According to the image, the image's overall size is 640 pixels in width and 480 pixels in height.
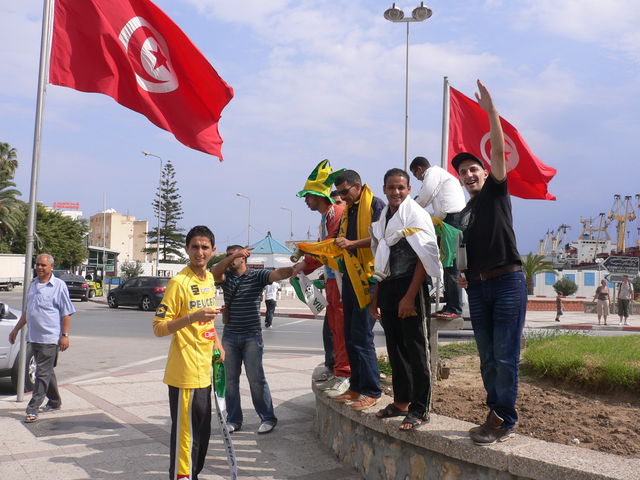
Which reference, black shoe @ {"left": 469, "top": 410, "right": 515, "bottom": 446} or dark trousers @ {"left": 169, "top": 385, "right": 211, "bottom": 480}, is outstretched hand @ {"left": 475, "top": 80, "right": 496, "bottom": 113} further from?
dark trousers @ {"left": 169, "top": 385, "right": 211, "bottom": 480}

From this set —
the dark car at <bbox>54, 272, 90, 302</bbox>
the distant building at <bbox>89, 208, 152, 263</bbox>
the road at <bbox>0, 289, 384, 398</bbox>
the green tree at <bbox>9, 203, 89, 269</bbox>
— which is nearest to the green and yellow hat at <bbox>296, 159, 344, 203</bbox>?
the road at <bbox>0, 289, 384, 398</bbox>

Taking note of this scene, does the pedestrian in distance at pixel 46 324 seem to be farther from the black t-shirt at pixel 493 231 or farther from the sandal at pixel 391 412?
the black t-shirt at pixel 493 231

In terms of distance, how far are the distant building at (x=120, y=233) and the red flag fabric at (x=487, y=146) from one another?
120 meters

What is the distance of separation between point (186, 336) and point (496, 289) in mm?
1980

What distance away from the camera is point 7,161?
5281 centimetres

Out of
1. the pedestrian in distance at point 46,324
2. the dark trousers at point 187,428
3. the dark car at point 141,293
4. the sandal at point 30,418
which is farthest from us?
the dark car at point 141,293

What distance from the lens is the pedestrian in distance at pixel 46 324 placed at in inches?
257

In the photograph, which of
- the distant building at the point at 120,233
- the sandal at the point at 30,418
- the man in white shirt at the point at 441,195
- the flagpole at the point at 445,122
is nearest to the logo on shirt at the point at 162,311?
the man in white shirt at the point at 441,195

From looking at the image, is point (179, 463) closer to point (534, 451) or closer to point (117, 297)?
point (534, 451)

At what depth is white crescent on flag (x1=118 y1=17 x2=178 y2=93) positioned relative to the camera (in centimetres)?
693

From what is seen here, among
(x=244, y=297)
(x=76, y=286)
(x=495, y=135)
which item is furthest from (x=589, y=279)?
(x=495, y=135)

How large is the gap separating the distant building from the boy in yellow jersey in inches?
4869

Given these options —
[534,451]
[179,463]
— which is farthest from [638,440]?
[179,463]

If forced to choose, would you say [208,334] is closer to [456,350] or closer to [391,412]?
[391,412]
